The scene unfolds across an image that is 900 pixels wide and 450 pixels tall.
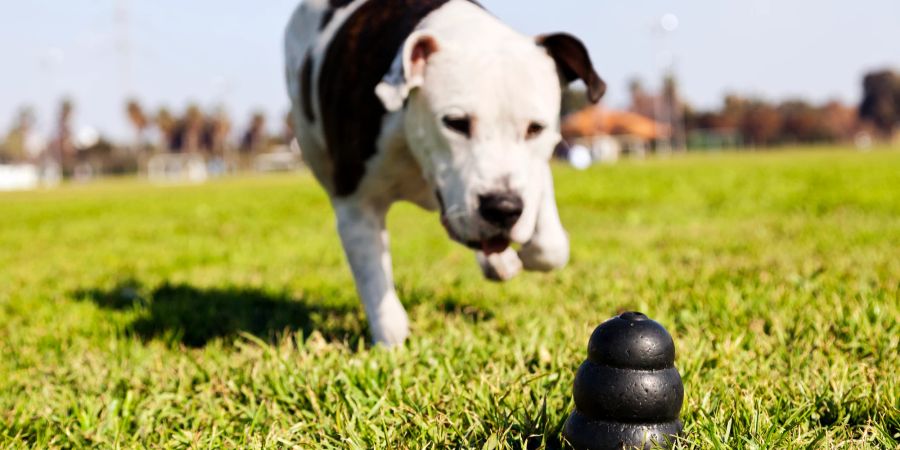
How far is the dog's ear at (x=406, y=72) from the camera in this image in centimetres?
292

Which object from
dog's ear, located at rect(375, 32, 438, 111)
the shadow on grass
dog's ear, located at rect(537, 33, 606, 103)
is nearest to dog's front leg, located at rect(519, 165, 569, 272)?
dog's ear, located at rect(537, 33, 606, 103)

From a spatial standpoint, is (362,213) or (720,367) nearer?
(720,367)

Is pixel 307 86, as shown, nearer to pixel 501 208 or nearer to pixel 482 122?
pixel 482 122

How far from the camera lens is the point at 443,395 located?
2.57 metres

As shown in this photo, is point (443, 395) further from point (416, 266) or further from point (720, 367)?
point (416, 266)

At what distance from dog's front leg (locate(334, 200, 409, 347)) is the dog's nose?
812 millimetres

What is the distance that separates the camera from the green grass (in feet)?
7.62

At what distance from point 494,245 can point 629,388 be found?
123 centimetres

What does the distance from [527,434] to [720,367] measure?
94 cm

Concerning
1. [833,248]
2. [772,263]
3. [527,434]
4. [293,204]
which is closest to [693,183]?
[293,204]

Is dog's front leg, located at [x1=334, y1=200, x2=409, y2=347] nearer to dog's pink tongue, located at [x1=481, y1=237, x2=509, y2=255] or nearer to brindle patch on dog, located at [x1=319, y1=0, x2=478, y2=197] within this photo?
brindle patch on dog, located at [x1=319, y1=0, x2=478, y2=197]

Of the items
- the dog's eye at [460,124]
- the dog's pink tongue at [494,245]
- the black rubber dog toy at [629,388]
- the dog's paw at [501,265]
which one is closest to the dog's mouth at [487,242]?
the dog's pink tongue at [494,245]

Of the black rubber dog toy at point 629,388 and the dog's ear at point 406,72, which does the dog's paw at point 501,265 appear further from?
the black rubber dog toy at point 629,388

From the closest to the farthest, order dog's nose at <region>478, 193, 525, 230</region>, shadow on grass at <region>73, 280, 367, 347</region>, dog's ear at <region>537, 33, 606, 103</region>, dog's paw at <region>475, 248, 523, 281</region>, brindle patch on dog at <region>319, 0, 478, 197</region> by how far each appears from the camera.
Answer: dog's nose at <region>478, 193, 525, 230</region>
dog's ear at <region>537, 33, 606, 103</region>
brindle patch on dog at <region>319, 0, 478, 197</region>
dog's paw at <region>475, 248, 523, 281</region>
shadow on grass at <region>73, 280, 367, 347</region>
